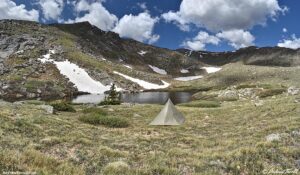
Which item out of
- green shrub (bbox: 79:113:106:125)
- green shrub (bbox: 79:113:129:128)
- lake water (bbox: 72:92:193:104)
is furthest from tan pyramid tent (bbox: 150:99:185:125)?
lake water (bbox: 72:92:193:104)

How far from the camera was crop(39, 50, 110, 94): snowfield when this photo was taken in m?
139

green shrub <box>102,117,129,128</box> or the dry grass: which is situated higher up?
green shrub <box>102,117,129,128</box>

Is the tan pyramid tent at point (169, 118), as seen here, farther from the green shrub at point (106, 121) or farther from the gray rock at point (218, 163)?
the gray rock at point (218, 163)

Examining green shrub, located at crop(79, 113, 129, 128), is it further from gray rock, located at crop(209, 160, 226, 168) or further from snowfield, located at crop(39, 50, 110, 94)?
snowfield, located at crop(39, 50, 110, 94)

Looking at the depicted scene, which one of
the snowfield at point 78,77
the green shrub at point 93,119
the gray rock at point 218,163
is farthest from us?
the snowfield at point 78,77

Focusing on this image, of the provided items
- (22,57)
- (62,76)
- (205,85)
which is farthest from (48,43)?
(205,85)

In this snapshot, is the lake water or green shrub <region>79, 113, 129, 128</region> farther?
the lake water

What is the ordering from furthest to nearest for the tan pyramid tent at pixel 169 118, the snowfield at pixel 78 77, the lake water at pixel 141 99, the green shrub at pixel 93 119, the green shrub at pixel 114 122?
the snowfield at pixel 78 77 → the lake water at pixel 141 99 → the tan pyramid tent at pixel 169 118 → the green shrub at pixel 93 119 → the green shrub at pixel 114 122

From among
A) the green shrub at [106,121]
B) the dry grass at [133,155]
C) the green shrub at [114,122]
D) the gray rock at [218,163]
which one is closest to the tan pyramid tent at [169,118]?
the green shrub at [106,121]

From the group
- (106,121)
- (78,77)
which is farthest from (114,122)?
(78,77)

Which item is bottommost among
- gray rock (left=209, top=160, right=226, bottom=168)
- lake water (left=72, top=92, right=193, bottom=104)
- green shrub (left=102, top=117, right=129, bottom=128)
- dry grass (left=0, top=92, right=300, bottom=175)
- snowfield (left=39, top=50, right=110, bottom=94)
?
gray rock (left=209, top=160, right=226, bottom=168)

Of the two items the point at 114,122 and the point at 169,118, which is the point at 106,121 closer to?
the point at 114,122

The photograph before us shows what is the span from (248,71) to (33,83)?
11473cm

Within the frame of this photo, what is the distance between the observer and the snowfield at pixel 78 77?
138875 millimetres
